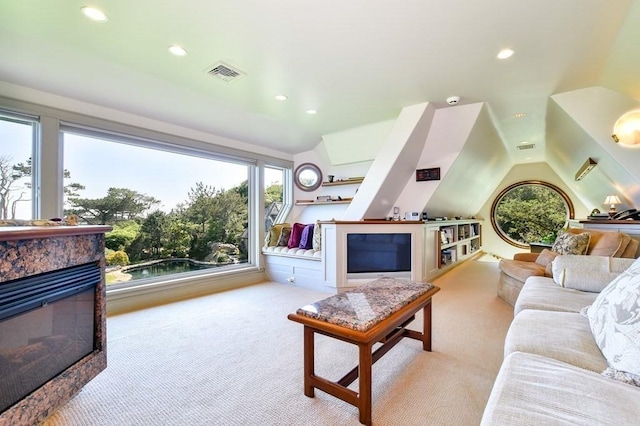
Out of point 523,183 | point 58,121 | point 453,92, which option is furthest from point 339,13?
point 523,183

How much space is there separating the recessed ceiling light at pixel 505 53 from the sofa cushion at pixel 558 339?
207 cm

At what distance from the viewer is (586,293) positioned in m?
2.05

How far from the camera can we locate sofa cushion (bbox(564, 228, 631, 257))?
2682 mm

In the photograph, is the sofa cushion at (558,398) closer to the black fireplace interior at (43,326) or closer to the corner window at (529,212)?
the black fireplace interior at (43,326)

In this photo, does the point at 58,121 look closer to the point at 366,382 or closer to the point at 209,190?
the point at 209,190

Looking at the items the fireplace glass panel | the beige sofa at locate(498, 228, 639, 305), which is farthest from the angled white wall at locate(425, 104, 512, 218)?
the fireplace glass panel

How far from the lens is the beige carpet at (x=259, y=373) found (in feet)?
4.88

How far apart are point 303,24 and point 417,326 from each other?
2799 millimetres

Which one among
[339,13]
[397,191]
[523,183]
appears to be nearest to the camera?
[339,13]

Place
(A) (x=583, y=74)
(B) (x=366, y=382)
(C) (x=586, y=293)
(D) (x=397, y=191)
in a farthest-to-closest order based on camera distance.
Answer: (D) (x=397, y=191)
(A) (x=583, y=74)
(C) (x=586, y=293)
(B) (x=366, y=382)

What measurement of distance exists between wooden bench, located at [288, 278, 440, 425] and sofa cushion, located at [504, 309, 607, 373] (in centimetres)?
58

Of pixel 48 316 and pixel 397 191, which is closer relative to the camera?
pixel 48 316

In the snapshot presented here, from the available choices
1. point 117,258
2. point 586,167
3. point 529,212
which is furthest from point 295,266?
point 529,212

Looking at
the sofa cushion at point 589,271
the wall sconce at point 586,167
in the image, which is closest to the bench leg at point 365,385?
the sofa cushion at point 589,271
